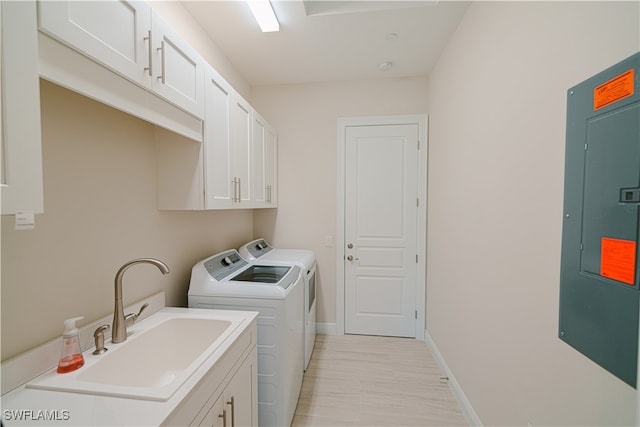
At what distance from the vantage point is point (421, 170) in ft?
9.14

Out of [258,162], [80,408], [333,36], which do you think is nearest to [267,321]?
[80,408]

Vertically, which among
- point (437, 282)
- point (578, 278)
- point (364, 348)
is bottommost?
point (364, 348)

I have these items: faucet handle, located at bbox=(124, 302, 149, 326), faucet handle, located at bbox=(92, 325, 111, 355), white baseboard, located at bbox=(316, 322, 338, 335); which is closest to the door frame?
white baseboard, located at bbox=(316, 322, 338, 335)

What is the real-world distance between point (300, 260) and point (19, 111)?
6.51 feet

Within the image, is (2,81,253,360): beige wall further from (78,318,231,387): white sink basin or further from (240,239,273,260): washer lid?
(240,239,273,260): washer lid

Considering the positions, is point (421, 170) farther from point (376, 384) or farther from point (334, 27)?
point (376, 384)

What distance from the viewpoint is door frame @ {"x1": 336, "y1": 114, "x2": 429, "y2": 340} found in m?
2.78

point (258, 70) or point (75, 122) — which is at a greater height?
point (258, 70)

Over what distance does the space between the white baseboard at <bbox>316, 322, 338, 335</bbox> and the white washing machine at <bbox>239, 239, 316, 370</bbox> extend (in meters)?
0.43

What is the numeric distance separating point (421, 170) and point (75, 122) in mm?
2735

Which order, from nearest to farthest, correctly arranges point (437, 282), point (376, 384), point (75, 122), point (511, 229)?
point (75, 122)
point (511, 229)
point (376, 384)
point (437, 282)

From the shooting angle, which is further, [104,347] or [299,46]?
[299,46]

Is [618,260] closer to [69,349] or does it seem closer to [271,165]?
[69,349]

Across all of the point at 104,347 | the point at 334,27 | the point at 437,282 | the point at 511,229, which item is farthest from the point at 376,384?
the point at 334,27
